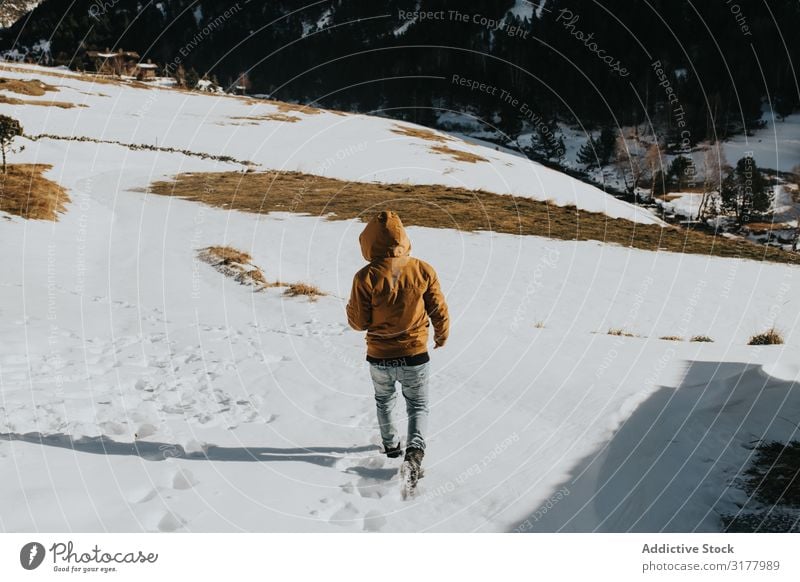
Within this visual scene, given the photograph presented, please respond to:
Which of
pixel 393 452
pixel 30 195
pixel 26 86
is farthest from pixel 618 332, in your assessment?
pixel 26 86

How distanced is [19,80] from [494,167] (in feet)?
125

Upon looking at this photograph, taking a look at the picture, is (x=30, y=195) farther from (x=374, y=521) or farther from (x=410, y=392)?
(x=374, y=521)

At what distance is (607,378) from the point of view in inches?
269

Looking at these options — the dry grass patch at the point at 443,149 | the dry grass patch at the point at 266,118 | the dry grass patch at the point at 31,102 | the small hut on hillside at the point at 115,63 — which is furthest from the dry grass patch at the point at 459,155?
the small hut on hillside at the point at 115,63

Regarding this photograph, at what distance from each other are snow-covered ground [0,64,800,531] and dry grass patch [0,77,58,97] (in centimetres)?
3526

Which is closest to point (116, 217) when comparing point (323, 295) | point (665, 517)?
point (323, 295)

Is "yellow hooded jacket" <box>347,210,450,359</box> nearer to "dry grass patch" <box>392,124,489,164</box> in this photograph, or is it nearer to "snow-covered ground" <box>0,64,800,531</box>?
"snow-covered ground" <box>0,64,800,531</box>

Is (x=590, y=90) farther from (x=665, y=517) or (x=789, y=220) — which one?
(x=665, y=517)

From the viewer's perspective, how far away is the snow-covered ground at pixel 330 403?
4.21 m

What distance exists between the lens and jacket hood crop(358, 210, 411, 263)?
4.18m

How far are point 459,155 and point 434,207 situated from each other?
1886 cm

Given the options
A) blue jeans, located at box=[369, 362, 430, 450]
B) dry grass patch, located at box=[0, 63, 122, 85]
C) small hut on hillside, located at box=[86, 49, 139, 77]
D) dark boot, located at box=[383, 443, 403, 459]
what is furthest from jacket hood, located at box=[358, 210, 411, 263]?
small hut on hillside, located at box=[86, 49, 139, 77]

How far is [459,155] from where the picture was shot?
42344mm

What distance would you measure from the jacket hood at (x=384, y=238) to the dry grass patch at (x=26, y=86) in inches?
1852
